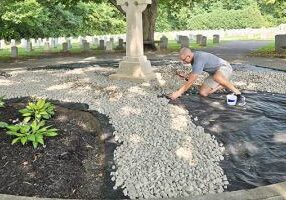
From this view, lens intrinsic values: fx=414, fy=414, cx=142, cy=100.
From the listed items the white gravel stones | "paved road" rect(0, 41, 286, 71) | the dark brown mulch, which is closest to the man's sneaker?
the white gravel stones

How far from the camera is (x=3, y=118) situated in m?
6.30

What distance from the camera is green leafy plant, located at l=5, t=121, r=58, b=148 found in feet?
17.2

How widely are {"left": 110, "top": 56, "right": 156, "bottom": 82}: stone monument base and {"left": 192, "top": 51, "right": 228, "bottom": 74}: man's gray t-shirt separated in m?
2.98

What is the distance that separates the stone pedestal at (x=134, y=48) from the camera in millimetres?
10656

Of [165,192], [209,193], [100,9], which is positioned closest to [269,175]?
[209,193]

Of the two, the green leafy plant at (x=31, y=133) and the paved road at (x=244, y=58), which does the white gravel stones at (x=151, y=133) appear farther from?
the paved road at (x=244, y=58)

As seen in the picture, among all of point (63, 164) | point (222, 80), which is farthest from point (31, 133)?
point (222, 80)

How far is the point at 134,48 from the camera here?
10.9 meters

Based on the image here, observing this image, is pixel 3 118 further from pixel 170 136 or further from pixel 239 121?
pixel 239 121

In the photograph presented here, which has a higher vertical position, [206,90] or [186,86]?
[186,86]

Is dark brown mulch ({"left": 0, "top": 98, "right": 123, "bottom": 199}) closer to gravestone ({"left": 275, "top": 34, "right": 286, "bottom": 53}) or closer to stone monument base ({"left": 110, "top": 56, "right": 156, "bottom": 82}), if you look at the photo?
stone monument base ({"left": 110, "top": 56, "right": 156, "bottom": 82})

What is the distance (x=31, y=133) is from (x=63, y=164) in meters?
0.89

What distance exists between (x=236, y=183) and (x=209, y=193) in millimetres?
514

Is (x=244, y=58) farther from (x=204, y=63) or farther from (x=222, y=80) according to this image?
(x=204, y=63)
